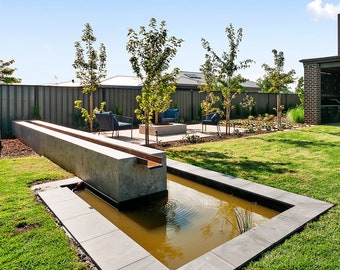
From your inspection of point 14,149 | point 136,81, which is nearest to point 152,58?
point 14,149

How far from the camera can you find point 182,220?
141 inches

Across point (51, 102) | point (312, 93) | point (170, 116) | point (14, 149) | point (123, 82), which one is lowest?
point (14, 149)

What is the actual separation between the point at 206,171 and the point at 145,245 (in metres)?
2.53

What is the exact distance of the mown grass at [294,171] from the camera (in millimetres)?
2469

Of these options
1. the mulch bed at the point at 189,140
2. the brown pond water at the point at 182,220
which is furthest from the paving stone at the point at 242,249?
the mulch bed at the point at 189,140

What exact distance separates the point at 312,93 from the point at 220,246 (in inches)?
555

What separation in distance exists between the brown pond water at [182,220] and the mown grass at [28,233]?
79cm

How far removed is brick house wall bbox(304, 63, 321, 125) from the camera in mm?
14258

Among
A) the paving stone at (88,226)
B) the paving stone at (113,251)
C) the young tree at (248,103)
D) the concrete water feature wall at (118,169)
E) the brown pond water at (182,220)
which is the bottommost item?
the brown pond water at (182,220)

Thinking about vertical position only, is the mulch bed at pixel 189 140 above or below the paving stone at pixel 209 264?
→ above

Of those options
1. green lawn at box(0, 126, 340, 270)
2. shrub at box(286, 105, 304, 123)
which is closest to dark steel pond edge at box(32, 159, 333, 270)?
green lawn at box(0, 126, 340, 270)

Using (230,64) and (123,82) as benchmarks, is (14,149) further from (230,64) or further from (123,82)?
(123,82)

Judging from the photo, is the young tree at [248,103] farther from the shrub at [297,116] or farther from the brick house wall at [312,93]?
the brick house wall at [312,93]

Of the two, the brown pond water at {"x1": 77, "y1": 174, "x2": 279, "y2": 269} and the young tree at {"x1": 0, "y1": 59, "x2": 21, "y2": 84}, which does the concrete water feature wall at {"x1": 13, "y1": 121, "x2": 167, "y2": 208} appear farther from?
the young tree at {"x1": 0, "y1": 59, "x2": 21, "y2": 84}
